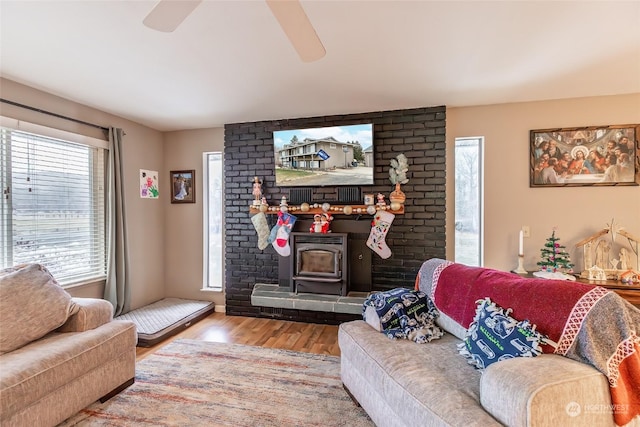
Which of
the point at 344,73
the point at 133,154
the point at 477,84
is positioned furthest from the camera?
the point at 133,154

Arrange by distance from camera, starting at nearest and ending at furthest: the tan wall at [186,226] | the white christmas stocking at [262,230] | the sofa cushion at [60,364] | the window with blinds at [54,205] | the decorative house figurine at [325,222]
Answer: the sofa cushion at [60,364] < the window with blinds at [54,205] < the decorative house figurine at [325,222] < the white christmas stocking at [262,230] < the tan wall at [186,226]

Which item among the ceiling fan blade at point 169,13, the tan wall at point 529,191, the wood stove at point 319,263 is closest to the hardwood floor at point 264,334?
the wood stove at point 319,263

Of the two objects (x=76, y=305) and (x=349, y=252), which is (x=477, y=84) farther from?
(x=76, y=305)

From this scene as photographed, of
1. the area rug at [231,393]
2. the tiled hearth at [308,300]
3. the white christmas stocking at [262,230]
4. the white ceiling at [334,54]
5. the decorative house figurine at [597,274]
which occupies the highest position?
the white ceiling at [334,54]

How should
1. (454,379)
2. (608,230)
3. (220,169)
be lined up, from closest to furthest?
(454,379)
(608,230)
(220,169)

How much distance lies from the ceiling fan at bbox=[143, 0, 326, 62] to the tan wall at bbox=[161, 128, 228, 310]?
102 inches

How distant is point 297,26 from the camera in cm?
137

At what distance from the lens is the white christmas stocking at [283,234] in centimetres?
340

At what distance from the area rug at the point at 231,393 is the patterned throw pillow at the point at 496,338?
31.6 inches

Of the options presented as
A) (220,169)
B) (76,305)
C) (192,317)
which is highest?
(220,169)

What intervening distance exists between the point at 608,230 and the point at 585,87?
4.31 feet

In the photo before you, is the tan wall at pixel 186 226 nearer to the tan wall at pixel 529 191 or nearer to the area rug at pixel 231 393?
the area rug at pixel 231 393

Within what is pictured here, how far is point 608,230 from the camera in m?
2.77

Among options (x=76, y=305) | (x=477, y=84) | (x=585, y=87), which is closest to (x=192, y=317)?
(x=76, y=305)
